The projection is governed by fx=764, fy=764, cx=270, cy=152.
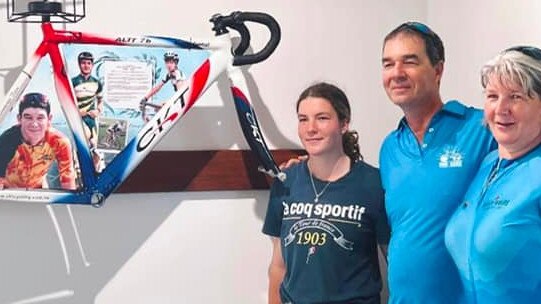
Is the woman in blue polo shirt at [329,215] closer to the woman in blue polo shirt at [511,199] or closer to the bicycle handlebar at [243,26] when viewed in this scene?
the bicycle handlebar at [243,26]

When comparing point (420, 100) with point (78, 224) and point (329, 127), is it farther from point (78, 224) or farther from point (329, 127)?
point (78, 224)

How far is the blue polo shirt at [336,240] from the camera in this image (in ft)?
6.49

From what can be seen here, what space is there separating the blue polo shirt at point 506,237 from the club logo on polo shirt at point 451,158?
0.18 meters

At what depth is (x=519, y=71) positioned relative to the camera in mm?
1414

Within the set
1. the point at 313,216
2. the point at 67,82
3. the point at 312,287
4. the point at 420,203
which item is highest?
the point at 67,82

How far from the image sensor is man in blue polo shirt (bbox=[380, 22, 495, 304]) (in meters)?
1.70

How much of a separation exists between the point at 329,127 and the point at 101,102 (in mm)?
639

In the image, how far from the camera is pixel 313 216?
2021 mm

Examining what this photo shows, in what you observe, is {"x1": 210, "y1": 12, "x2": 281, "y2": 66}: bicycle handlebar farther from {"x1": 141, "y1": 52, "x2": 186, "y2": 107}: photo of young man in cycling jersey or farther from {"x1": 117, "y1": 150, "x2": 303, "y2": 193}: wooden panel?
{"x1": 117, "y1": 150, "x2": 303, "y2": 193}: wooden panel

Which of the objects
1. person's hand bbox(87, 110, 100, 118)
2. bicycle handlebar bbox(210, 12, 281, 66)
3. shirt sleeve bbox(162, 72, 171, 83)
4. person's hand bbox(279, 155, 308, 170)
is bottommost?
person's hand bbox(279, 155, 308, 170)

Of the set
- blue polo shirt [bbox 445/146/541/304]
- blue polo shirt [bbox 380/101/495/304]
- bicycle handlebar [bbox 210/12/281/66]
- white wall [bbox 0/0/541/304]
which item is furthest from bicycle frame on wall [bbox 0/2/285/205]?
blue polo shirt [bbox 445/146/541/304]

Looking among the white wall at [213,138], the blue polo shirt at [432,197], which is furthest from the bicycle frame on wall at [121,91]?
the blue polo shirt at [432,197]

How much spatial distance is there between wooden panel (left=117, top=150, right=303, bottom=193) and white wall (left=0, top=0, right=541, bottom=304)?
0.11 feet

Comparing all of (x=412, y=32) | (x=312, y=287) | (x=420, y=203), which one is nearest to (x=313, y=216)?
(x=312, y=287)
